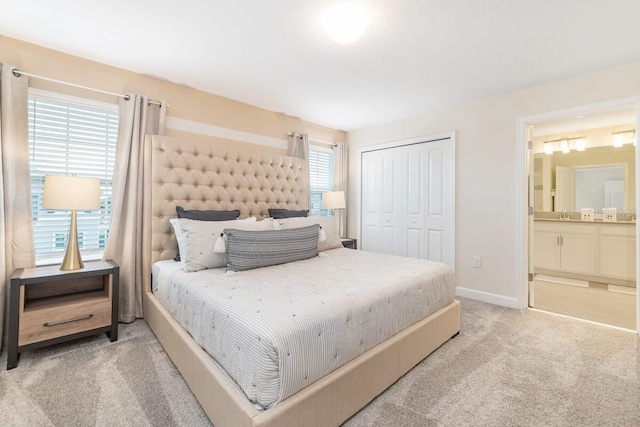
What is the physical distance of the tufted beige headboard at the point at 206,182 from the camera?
8.84 feet

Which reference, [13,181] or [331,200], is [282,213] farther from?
[13,181]

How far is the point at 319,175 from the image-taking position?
448 cm

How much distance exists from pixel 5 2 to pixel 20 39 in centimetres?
51

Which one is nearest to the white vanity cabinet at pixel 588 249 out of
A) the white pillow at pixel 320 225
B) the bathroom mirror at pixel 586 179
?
the bathroom mirror at pixel 586 179

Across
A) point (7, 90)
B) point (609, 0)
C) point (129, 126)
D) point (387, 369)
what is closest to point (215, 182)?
point (129, 126)

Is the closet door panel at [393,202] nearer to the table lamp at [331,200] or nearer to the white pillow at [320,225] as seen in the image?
the table lamp at [331,200]

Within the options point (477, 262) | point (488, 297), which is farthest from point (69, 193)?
point (488, 297)

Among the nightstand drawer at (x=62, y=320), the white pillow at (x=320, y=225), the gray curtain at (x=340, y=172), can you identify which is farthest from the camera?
the gray curtain at (x=340, y=172)

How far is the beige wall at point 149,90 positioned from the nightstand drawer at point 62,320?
173 centimetres

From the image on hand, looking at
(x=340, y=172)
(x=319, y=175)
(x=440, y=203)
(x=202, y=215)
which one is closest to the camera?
(x=202, y=215)

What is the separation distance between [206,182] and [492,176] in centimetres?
315

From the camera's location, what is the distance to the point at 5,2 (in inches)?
71.9

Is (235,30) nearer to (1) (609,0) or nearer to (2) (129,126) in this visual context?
(2) (129,126)

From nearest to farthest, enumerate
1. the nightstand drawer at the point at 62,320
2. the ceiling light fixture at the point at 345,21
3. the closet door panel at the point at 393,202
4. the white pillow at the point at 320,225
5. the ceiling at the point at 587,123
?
the ceiling light fixture at the point at 345,21
the nightstand drawer at the point at 62,320
the white pillow at the point at 320,225
the ceiling at the point at 587,123
the closet door panel at the point at 393,202
